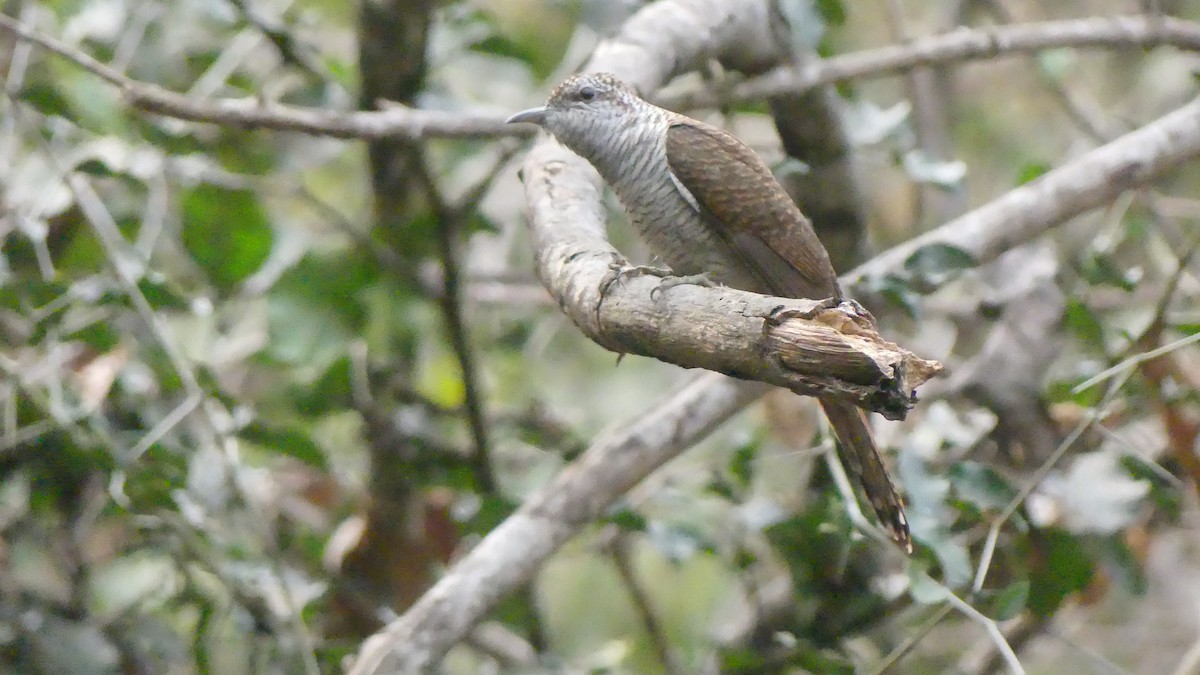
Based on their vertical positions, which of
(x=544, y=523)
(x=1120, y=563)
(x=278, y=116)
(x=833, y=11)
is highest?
(x=278, y=116)

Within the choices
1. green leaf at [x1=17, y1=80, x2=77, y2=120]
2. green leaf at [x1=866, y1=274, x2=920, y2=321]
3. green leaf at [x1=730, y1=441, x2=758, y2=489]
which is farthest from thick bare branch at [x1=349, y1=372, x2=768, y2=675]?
green leaf at [x1=17, y1=80, x2=77, y2=120]

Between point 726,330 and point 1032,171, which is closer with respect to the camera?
point 726,330

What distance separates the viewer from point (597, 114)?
2523mm

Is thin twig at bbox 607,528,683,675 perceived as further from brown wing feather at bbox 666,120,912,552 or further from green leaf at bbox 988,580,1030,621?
green leaf at bbox 988,580,1030,621

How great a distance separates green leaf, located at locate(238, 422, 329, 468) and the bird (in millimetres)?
1074

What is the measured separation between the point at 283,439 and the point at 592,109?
1267 millimetres

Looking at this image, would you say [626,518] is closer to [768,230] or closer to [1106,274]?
[768,230]

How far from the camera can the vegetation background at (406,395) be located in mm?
2824

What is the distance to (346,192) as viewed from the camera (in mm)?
5383

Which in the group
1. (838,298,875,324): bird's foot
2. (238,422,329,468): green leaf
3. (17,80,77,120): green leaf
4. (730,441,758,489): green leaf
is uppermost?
(17,80,77,120): green leaf

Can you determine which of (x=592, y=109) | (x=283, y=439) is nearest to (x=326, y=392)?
(x=283, y=439)

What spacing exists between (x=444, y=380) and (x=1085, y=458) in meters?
2.74

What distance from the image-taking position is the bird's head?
252 cm

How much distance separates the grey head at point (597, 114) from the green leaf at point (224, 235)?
1217mm
